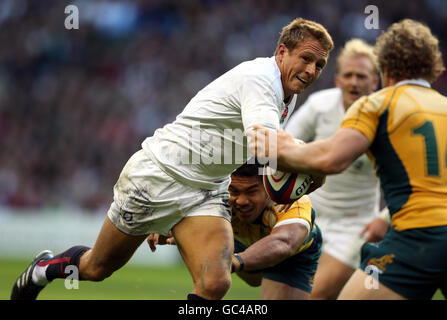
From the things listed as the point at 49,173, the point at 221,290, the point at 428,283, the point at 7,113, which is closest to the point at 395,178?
the point at 428,283

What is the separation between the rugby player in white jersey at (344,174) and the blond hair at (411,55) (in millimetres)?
3100

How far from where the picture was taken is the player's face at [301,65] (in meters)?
4.31

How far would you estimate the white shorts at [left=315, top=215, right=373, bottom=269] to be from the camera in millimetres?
6840

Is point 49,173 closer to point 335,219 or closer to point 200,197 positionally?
point 335,219

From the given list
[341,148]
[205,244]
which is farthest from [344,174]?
[341,148]

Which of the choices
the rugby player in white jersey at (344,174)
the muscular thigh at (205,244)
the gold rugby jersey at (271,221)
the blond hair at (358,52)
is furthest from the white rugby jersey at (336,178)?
the muscular thigh at (205,244)

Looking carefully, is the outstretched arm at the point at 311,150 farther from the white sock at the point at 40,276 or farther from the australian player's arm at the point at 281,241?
the white sock at the point at 40,276

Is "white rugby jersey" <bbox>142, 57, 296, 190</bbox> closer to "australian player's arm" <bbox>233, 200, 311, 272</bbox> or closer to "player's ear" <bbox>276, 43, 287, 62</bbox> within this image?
"player's ear" <bbox>276, 43, 287, 62</bbox>

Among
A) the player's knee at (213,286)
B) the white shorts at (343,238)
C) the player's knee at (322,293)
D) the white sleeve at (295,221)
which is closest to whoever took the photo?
the player's knee at (213,286)

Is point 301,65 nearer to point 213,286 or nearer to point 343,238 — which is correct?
point 213,286

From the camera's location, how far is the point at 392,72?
3.89 m

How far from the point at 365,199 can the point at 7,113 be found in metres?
13.8

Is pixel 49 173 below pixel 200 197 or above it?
below

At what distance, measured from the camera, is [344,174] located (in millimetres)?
7145
